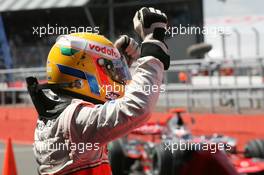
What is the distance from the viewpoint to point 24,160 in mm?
10711

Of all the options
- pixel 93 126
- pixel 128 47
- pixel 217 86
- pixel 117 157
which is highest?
pixel 217 86

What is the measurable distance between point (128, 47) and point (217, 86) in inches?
366

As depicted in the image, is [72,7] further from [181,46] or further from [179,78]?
[179,78]

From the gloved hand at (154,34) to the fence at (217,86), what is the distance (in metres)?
8.88

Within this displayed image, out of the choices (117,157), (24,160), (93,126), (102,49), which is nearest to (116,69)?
(102,49)

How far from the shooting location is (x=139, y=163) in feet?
30.8

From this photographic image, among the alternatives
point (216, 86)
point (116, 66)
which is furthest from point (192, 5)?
point (116, 66)

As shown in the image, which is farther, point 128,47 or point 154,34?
point 128,47

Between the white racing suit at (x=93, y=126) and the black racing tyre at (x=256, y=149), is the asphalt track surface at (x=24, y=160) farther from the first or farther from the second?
the white racing suit at (x=93, y=126)

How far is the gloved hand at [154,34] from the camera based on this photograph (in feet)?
7.35

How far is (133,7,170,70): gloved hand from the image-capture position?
224 centimetres

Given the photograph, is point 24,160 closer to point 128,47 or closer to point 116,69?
point 128,47

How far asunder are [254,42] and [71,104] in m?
14.6

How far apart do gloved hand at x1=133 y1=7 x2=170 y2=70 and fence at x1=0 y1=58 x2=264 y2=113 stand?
29.1ft
